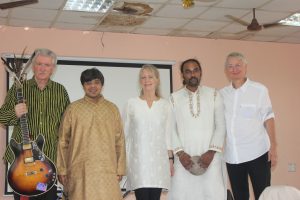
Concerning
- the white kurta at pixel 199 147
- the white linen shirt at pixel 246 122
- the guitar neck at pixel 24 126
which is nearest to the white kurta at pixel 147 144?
the white kurta at pixel 199 147

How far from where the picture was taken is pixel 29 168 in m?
3.08

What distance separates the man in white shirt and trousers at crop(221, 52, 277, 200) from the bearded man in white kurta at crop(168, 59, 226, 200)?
12cm

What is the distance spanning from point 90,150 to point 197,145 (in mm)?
903

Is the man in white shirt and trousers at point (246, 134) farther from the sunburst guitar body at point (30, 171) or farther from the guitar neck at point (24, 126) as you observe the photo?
the guitar neck at point (24, 126)

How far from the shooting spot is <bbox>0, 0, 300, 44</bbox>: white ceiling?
5.84 meters

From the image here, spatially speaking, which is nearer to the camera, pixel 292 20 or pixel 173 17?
pixel 173 17

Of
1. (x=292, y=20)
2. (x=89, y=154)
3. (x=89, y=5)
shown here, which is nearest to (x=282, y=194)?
(x=89, y=154)

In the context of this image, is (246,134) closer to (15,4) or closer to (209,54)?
(15,4)

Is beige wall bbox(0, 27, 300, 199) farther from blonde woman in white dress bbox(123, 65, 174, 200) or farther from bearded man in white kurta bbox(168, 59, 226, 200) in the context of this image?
bearded man in white kurta bbox(168, 59, 226, 200)

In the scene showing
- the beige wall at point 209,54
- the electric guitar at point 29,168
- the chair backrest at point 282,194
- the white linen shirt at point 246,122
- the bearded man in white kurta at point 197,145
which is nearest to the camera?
the chair backrest at point 282,194

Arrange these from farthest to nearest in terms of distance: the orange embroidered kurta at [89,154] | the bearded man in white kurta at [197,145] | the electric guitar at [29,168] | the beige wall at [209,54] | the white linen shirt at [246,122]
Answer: the beige wall at [209,54] → the white linen shirt at [246,122] → the bearded man in white kurta at [197,145] → the orange embroidered kurta at [89,154] → the electric guitar at [29,168]

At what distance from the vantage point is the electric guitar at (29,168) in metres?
3.06

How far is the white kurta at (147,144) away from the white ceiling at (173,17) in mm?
2518

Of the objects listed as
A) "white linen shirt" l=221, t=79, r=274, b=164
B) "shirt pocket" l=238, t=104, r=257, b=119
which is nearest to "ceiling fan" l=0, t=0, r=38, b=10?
"white linen shirt" l=221, t=79, r=274, b=164
